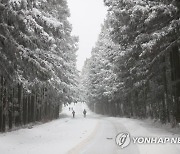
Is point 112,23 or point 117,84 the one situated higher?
point 112,23

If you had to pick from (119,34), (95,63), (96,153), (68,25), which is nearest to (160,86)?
(119,34)

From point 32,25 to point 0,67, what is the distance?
2.24 m

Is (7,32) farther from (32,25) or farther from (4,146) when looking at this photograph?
(4,146)

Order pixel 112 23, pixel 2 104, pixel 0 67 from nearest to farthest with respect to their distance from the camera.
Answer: pixel 0 67, pixel 2 104, pixel 112 23

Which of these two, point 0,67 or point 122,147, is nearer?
point 122,147

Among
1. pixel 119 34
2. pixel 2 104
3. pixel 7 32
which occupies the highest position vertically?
pixel 119 34

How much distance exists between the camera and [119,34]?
2073cm

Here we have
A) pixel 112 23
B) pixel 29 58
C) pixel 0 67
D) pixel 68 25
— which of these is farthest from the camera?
pixel 68 25

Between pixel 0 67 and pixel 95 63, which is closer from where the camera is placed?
pixel 0 67

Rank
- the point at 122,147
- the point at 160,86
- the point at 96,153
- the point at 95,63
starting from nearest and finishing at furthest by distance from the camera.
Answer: the point at 96,153 < the point at 122,147 < the point at 160,86 < the point at 95,63

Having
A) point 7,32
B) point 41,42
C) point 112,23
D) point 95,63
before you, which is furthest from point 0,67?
point 95,63

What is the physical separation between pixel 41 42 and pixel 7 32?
8.66ft

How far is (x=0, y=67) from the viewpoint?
12.9 meters

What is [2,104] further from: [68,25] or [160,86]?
[68,25]
